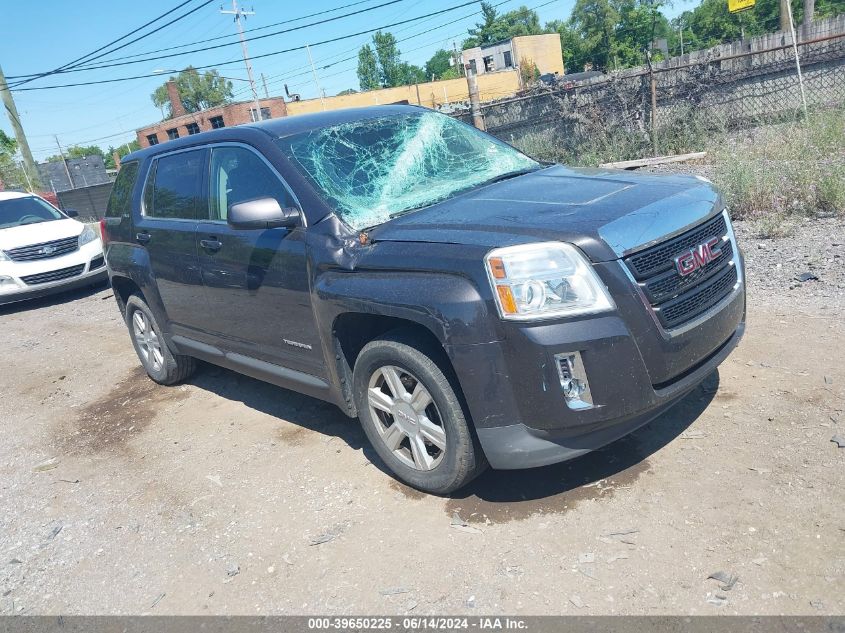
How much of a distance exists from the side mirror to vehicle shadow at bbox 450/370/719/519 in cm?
172

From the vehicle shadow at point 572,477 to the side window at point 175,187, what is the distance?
2706mm

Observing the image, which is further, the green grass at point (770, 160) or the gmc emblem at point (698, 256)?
the green grass at point (770, 160)

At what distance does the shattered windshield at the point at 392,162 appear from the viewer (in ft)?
12.2

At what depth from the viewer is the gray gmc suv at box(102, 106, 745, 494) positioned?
285 cm

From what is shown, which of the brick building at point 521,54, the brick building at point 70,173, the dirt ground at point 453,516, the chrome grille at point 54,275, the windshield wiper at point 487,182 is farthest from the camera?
the brick building at point 521,54

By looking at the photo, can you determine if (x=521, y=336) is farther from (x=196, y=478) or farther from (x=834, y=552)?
(x=196, y=478)

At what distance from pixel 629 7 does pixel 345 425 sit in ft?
277

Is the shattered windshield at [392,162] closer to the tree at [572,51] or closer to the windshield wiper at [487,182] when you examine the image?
the windshield wiper at [487,182]

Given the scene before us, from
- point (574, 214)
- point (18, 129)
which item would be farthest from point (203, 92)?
point (574, 214)

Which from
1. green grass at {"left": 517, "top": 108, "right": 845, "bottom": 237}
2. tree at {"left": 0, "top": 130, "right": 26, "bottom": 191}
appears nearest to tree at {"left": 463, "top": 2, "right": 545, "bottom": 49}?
tree at {"left": 0, "top": 130, "right": 26, "bottom": 191}

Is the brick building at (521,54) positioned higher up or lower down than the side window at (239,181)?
higher up

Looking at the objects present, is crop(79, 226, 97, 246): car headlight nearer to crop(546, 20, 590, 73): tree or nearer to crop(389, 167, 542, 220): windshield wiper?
crop(389, 167, 542, 220): windshield wiper

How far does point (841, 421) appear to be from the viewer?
349 centimetres

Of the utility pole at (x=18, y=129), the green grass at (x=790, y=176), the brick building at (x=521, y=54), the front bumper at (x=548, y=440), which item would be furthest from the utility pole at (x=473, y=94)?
the brick building at (x=521, y=54)
